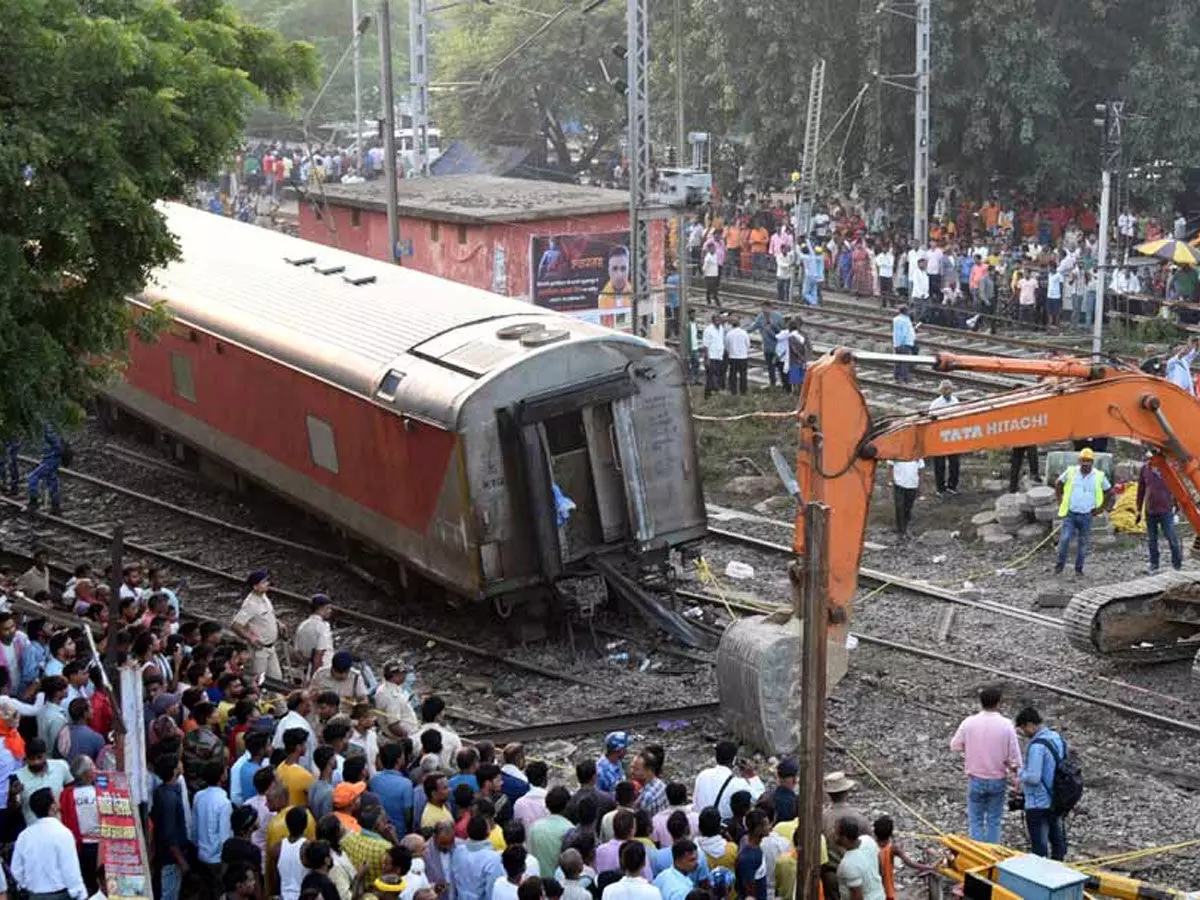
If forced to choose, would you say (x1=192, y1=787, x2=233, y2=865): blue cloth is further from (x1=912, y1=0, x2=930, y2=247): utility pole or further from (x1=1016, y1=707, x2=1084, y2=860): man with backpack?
(x1=912, y1=0, x2=930, y2=247): utility pole

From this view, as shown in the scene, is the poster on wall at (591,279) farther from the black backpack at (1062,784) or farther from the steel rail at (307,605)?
the black backpack at (1062,784)

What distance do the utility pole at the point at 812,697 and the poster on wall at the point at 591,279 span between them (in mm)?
18959

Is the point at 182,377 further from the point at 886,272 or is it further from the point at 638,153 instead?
the point at 886,272

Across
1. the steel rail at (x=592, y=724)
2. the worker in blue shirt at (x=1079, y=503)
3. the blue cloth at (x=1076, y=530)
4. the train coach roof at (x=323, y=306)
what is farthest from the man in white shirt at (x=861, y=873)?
the blue cloth at (x=1076, y=530)

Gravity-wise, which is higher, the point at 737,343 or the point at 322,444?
the point at 322,444

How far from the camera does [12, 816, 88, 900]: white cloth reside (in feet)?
34.7

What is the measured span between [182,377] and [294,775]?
464 inches

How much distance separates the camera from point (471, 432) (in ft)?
56.4

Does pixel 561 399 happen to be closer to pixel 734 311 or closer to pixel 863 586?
pixel 863 586

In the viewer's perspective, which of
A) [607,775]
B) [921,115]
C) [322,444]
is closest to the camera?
[607,775]

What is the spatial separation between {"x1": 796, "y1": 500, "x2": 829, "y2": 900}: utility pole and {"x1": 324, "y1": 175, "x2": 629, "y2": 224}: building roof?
19039 millimetres

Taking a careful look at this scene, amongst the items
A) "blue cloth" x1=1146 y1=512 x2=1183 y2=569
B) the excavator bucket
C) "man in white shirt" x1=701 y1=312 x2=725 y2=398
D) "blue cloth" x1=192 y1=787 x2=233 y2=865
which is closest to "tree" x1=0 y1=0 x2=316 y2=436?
"blue cloth" x1=192 y1=787 x2=233 y2=865

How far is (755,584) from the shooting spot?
66.6 feet

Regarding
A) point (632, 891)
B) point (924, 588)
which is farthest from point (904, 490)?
point (632, 891)
